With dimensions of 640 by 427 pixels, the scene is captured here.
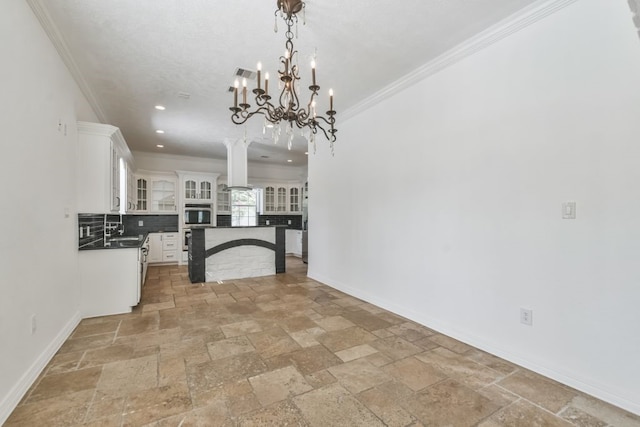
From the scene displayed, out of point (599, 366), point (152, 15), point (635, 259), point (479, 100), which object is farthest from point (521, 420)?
point (152, 15)

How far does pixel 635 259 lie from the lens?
1.88m

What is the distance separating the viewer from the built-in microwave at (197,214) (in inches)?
291

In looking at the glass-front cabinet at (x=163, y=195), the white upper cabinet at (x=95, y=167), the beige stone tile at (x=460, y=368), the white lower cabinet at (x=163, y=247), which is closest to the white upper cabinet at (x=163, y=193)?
the glass-front cabinet at (x=163, y=195)

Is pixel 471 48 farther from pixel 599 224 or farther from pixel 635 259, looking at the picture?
pixel 635 259

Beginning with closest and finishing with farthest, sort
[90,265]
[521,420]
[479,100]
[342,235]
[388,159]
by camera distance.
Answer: [521,420] → [479,100] → [90,265] → [388,159] → [342,235]

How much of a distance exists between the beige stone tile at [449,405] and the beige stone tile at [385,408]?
61 mm

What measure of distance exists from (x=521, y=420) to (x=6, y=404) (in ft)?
10.3

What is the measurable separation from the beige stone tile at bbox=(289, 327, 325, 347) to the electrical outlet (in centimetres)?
180

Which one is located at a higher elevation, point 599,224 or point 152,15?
point 152,15

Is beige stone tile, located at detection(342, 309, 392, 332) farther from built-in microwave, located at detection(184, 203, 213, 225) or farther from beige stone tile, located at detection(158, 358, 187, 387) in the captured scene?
built-in microwave, located at detection(184, 203, 213, 225)

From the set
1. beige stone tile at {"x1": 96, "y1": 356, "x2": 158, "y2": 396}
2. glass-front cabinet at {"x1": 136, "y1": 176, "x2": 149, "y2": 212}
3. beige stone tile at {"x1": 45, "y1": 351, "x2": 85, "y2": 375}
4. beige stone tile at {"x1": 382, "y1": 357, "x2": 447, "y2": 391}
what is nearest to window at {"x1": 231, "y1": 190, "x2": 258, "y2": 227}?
glass-front cabinet at {"x1": 136, "y1": 176, "x2": 149, "y2": 212}

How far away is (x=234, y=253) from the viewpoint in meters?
5.82

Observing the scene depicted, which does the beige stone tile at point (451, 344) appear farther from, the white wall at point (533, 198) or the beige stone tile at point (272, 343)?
the beige stone tile at point (272, 343)

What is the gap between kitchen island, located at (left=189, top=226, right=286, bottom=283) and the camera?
18.0 feet
